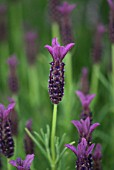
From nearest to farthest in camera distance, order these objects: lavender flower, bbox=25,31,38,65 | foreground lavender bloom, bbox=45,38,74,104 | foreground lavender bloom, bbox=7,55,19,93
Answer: foreground lavender bloom, bbox=45,38,74,104 < foreground lavender bloom, bbox=7,55,19,93 < lavender flower, bbox=25,31,38,65

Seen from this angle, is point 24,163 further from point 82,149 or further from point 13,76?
point 13,76

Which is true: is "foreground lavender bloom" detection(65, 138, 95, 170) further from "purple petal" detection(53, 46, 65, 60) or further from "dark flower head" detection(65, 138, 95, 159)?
"purple petal" detection(53, 46, 65, 60)

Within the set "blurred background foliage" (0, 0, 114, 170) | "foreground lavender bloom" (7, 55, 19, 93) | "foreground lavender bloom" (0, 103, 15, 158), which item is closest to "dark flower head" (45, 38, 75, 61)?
"foreground lavender bloom" (0, 103, 15, 158)

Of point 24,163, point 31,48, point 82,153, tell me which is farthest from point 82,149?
point 31,48

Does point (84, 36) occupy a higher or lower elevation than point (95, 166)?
higher

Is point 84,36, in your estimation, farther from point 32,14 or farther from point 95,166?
point 95,166

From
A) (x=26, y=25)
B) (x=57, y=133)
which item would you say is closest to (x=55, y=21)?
(x=57, y=133)

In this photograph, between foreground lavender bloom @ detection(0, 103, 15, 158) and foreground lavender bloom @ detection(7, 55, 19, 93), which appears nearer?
foreground lavender bloom @ detection(0, 103, 15, 158)

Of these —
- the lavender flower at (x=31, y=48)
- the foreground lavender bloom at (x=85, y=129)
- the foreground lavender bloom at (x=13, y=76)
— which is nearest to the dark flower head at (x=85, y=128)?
the foreground lavender bloom at (x=85, y=129)
